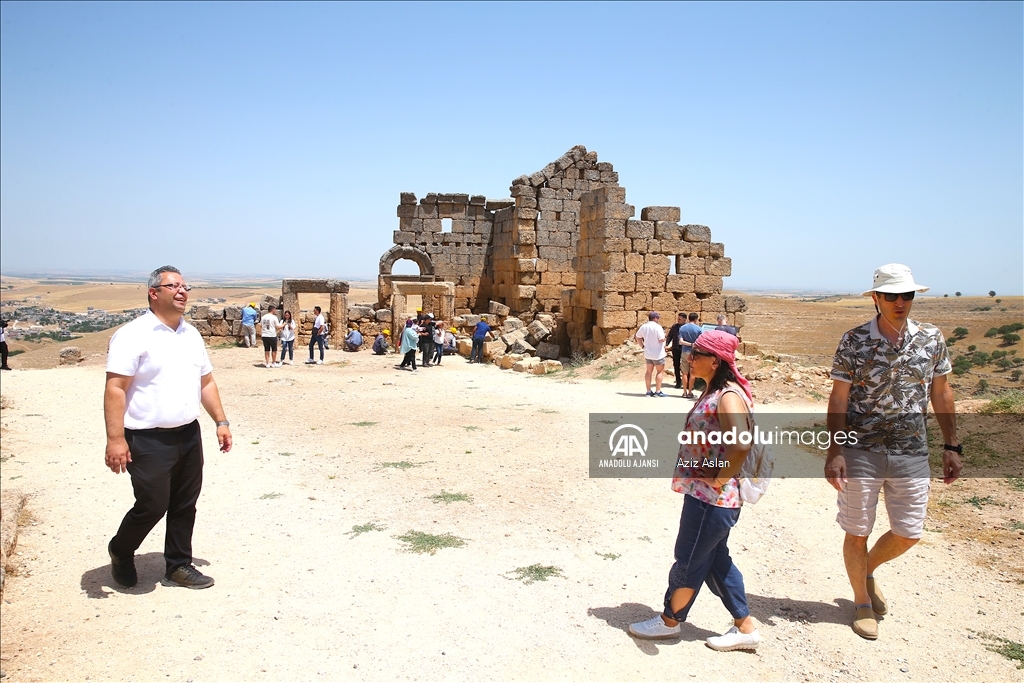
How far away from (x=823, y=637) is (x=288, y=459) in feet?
18.0

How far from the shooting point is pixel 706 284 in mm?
15211

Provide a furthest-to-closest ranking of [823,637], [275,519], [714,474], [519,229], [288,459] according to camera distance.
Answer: [519,229], [288,459], [275,519], [823,637], [714,474]

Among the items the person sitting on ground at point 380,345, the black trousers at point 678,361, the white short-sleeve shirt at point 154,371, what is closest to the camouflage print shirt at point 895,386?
the white short-sleeve shirt at point 154,371

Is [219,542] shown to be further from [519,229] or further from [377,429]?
[519,229]

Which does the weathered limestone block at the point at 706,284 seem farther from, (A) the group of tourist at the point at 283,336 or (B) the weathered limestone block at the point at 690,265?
(A) the group of tourist at the point at 283,336

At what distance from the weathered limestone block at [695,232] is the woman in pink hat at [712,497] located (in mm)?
11781

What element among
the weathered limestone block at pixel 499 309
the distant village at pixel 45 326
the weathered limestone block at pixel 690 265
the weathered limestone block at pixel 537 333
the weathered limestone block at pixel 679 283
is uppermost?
the weathered limestone block at pixel 690 265

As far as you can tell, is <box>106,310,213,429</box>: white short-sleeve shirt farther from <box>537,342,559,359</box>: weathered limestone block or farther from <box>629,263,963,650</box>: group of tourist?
<box>537,342,559,359</box>: weathered limestone block

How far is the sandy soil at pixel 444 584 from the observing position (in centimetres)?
366

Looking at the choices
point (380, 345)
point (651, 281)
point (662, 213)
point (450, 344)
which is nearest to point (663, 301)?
point (651, 281)

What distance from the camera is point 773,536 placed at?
5461 millimetres

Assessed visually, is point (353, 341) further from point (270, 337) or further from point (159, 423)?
point (159, 423)

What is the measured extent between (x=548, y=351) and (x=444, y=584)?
516 inches

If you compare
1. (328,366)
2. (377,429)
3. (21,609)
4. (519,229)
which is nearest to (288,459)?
(377,429)
